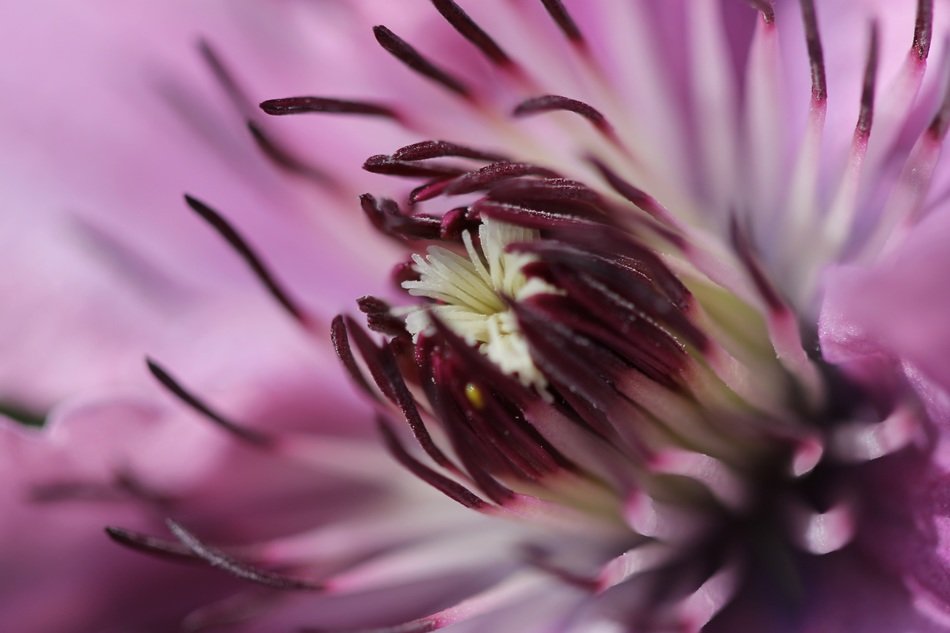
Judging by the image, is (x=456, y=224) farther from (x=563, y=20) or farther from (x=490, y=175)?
(x=563, y=20)

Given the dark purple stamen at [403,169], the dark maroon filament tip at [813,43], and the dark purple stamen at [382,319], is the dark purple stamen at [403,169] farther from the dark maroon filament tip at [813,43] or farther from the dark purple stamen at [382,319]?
the dark maroon filament tip at [813,43]

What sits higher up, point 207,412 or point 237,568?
point 207,412

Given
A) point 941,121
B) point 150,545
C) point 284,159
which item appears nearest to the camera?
point 941,121

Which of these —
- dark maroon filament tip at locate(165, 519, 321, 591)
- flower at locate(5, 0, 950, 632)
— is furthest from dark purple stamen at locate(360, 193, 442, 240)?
dark maroon filament tip at locate(165, 519, 321, 591)

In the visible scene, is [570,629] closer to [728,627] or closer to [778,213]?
[728,627]

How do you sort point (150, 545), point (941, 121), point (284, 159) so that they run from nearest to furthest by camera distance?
point (941, 121), point (150, 545), point (284, 159)

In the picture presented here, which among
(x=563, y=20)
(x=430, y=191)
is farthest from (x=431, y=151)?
(x=563, y=20)

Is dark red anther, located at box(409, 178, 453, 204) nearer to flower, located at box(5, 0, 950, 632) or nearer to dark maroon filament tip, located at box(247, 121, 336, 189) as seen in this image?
flower, located at box(5, 0, 950, 632)

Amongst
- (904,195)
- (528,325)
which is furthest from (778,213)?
(528,325)
